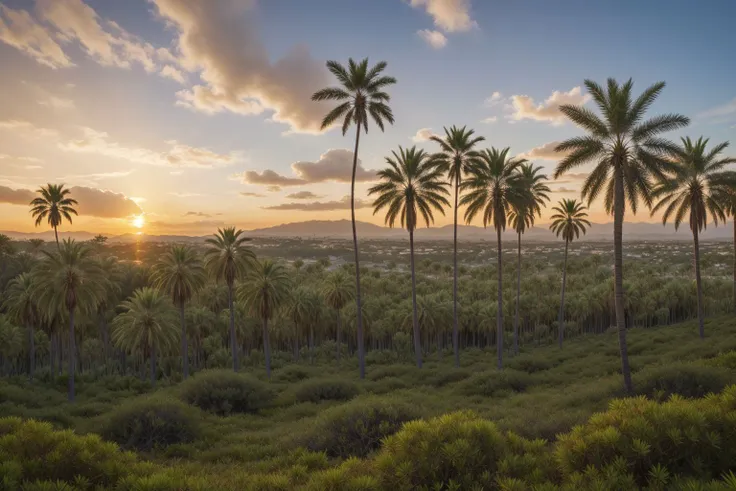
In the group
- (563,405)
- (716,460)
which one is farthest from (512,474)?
(563,405)

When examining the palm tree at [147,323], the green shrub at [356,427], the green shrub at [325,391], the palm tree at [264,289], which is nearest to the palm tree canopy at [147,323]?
the palm tree at [147,323]

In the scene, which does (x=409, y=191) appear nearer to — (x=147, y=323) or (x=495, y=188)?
(x=495, y=188)

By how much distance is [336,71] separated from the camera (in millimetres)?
32719

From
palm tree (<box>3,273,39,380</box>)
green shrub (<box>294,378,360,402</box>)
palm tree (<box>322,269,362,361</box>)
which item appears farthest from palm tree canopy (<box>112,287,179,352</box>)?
green shrub (<box>294,378,360,402</box>)

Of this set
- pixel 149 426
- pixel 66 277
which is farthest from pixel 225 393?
pixel 66 277

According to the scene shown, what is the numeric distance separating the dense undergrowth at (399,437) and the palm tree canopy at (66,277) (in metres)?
7.91

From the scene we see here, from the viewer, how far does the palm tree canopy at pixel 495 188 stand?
3541cm

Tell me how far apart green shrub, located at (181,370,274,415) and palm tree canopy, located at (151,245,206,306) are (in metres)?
16.8

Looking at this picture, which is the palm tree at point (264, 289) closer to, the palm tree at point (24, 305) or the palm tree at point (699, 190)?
the palm tree at point (24, 305)

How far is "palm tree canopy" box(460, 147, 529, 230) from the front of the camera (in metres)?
35.4

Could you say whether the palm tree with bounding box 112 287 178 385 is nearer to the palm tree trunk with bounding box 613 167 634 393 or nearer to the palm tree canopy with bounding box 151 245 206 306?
→ the palm tree canopy with bounding box 151 245 206 306

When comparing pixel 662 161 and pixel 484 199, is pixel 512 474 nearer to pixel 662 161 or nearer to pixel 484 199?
pixel 662 161

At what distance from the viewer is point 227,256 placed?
41000 millimetres

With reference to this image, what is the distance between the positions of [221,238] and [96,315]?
119 feet
